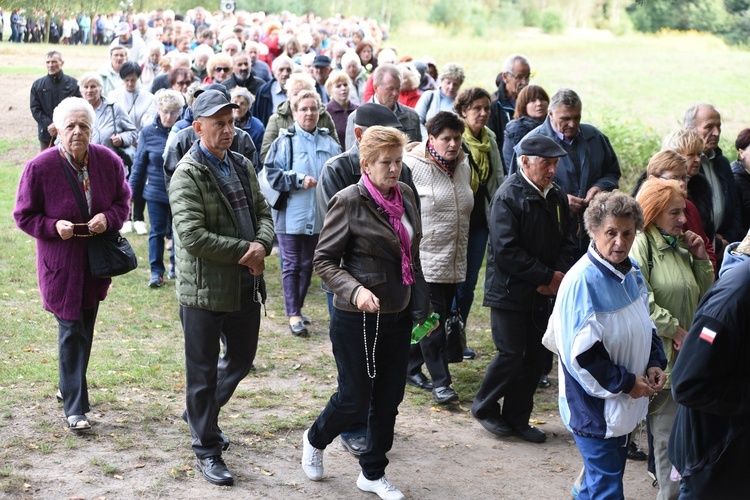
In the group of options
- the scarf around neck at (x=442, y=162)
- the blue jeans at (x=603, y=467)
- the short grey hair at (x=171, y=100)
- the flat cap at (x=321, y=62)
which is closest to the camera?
the blue jeans at (x=603, y=467)

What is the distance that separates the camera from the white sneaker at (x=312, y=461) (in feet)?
19.3

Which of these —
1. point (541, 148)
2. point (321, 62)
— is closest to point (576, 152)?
point (541, 148)

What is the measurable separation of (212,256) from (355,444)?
176cm

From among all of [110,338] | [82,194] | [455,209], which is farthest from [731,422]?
→ [110,338]

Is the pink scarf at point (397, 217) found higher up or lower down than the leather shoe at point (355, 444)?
higher up

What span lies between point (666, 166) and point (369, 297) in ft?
8.47

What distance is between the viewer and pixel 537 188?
255 inches

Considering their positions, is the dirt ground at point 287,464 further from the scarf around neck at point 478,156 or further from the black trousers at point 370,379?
the scarf around neck at point 478,156

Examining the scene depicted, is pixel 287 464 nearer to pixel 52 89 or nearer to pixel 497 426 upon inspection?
pixel 497 426

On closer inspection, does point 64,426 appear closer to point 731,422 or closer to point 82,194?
point 82,194

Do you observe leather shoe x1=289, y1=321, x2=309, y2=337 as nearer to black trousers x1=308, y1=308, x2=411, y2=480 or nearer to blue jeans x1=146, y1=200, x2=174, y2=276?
blue jeans x1=146, y1=200, x2=174, y2=276

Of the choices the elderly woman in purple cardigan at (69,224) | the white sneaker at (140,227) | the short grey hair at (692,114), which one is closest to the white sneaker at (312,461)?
the elderly woman in purple cardigan at (69,224)

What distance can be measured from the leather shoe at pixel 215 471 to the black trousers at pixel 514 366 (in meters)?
1.97

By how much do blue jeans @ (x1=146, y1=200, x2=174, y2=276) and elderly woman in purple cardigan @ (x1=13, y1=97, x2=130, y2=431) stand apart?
4.07 m
